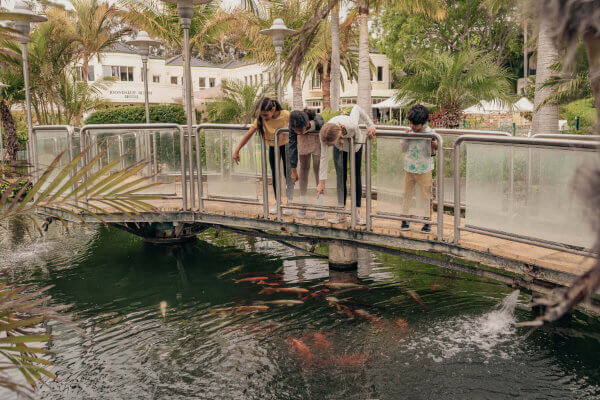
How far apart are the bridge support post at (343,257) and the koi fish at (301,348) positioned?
2429mm

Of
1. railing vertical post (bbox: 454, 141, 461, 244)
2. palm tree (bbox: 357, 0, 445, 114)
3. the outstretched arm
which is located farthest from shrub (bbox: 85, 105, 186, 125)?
railing vertical post (bbox: 454, 141, 461, 244)

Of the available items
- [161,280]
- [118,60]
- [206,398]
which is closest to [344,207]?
[206,398]

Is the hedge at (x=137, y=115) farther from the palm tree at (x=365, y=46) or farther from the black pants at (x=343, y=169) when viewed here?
the black pants at (x=343, y=169)

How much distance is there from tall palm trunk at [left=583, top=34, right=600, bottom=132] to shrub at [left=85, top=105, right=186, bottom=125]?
27.7 metres

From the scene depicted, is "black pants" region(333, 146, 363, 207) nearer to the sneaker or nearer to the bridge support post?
the sneaker

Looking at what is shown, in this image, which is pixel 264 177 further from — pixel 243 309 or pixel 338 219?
pixel 243 309

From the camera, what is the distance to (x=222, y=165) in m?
9.73

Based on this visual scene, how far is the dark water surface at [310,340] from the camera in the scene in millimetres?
6457

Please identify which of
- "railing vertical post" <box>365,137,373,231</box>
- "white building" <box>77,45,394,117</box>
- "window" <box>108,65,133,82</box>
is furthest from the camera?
"window" <box>108,65,133,82</box>

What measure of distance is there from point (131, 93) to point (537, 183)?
38971mm

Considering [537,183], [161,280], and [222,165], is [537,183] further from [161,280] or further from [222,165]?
[161,280]

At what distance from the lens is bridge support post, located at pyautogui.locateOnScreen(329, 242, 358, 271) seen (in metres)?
9.90

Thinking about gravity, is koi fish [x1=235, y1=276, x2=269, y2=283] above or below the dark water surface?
above

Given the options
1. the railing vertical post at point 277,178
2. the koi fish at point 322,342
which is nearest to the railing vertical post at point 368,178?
the railing vertical post at point 277,178
